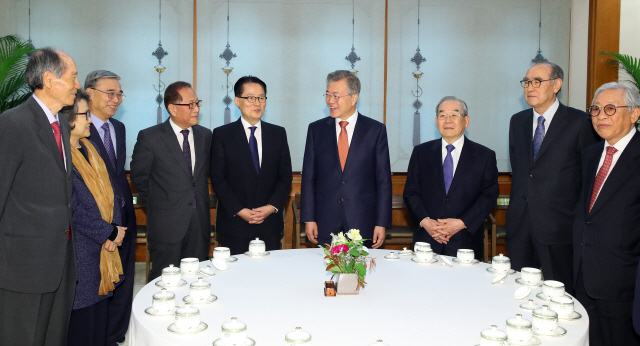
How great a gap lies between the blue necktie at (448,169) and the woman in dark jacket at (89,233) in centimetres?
215

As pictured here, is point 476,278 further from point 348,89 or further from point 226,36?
point 226,36

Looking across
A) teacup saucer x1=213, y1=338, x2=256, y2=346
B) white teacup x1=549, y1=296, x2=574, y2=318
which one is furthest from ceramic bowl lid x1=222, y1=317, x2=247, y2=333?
white teacup x1=549, y1=296, x2=574, y2=318

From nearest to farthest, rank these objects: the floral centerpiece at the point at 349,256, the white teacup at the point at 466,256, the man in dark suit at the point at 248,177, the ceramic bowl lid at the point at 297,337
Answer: the ceramic bowl lid at the point at 297,337, the floral centerpiece at the point at 349,256, the white teacup at the point at 466,256, the man in dark suit at the point at 248,177

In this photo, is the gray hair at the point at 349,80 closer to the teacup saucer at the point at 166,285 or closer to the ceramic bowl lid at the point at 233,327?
the teacup saucer at the point at 166,285

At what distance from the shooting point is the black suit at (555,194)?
3.55 m

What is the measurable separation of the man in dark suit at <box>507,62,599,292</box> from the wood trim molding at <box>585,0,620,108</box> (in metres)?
2.62

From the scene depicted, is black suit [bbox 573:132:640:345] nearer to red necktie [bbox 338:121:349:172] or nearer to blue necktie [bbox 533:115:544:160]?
blue necktie [bbox 533:115:544:160]

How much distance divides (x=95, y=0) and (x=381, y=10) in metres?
3.29

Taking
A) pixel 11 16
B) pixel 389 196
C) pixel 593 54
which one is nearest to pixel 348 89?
pixel 389 196

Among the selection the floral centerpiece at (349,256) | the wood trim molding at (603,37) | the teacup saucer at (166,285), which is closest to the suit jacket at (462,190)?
the floral centerpiece at (349,256)

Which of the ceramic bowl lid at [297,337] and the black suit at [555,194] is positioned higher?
the black suit at [555,194]

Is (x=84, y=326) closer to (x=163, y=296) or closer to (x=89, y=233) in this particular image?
(x=89, y=233)

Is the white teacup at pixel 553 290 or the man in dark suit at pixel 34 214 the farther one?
the man in dark suit at pixel 34 214

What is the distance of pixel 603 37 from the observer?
5918 mm
